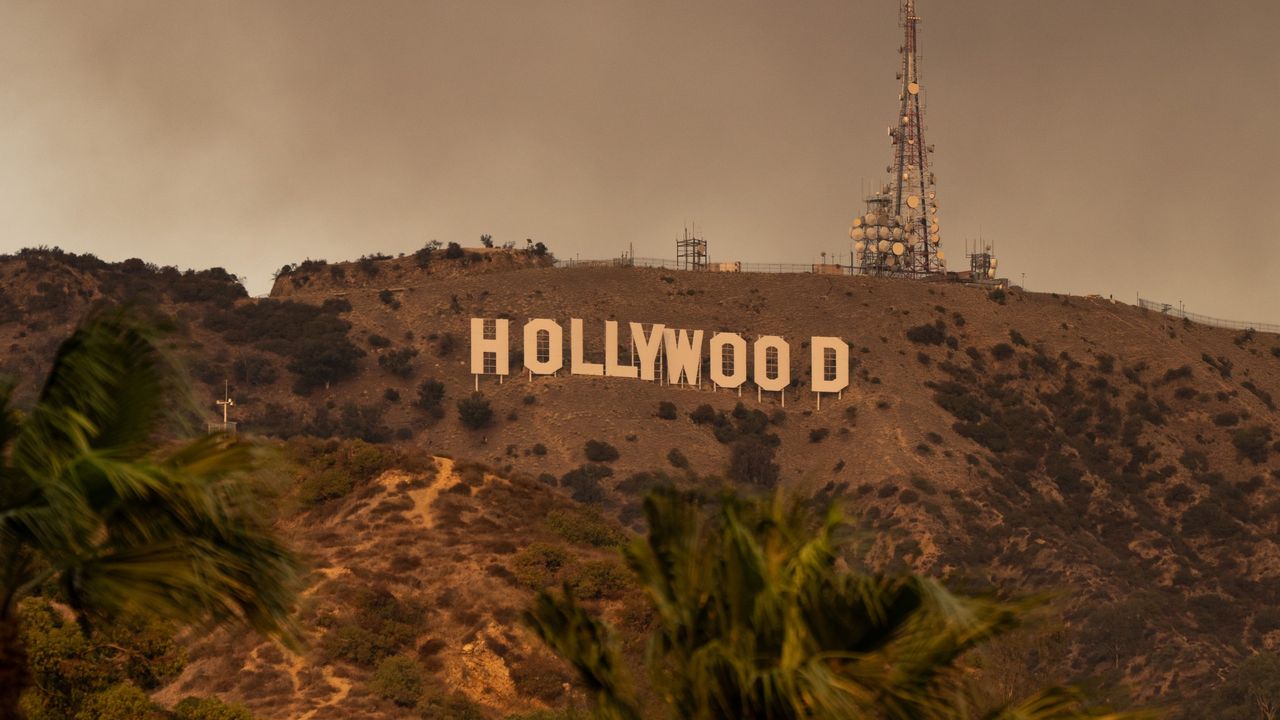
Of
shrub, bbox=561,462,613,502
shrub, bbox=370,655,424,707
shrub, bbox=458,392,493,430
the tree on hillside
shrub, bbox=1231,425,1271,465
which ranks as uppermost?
shrub, bbox=458,392,493,430

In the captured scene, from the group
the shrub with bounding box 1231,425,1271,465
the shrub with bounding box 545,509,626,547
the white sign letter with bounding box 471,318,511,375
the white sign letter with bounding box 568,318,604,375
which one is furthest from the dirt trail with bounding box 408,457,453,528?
the shrub with bounding box 1231,425,1271,465

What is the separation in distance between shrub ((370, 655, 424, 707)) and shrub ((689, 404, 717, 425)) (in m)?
71.8

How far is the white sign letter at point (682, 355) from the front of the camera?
402 ft

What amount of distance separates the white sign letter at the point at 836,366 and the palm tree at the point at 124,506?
11324cm

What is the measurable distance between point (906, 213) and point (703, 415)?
103ft

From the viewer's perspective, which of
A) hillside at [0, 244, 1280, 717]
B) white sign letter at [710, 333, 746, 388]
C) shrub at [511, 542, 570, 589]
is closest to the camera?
shrub at [511, 542, 570, 589]

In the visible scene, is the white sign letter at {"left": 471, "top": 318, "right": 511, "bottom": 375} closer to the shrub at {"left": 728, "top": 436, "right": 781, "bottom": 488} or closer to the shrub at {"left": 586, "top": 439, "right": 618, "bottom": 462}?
the shrub at {"left": 586, "top": 439, "right": 618, "bottom": 462}

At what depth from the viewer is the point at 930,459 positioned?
115 metres

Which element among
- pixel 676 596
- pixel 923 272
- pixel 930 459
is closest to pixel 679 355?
pixel 930 459

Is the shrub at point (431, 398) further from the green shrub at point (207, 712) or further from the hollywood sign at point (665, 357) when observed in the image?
the green shrub at point (207, 712)

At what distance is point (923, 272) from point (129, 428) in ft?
457

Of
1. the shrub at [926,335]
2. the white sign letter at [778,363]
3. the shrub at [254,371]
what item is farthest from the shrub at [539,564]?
the shrub at [926,335]

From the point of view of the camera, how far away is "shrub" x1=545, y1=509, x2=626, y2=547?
60.6 meters

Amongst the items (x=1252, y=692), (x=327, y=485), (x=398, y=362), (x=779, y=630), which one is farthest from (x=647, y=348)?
(x=779, y=630)
